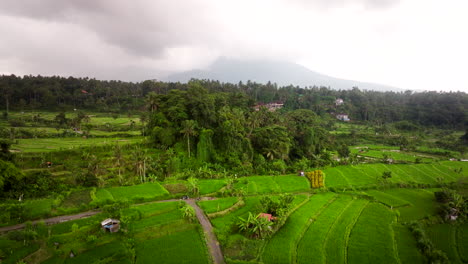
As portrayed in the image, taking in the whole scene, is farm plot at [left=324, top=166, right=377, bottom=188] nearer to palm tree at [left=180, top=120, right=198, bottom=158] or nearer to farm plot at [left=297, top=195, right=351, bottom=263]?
farm plot at [left=297, top=195, right=351, bottom=263]

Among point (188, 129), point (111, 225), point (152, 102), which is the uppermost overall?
point (152, 102)

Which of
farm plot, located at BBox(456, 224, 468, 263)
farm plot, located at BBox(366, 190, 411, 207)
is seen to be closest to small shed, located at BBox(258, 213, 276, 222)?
farm plot, located at BBox(456, 224, 468, 263)

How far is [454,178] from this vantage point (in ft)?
137

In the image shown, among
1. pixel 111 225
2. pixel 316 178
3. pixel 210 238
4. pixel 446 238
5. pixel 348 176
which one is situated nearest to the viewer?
pixel 111 225

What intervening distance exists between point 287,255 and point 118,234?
15.1 meters

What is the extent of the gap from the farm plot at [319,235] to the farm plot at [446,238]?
866 centimetres

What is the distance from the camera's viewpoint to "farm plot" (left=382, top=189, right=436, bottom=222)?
29.0 meters

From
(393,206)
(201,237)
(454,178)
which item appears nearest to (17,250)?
(201,237)

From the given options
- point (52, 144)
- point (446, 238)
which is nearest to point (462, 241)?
point (446, 238)

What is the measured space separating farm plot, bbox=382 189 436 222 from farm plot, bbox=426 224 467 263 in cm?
214

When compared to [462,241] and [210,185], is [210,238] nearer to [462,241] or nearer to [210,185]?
[210,185]

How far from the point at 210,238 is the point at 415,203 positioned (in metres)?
28.1

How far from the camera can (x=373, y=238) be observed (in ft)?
78.5

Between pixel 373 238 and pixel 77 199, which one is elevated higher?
pixel 77 199
